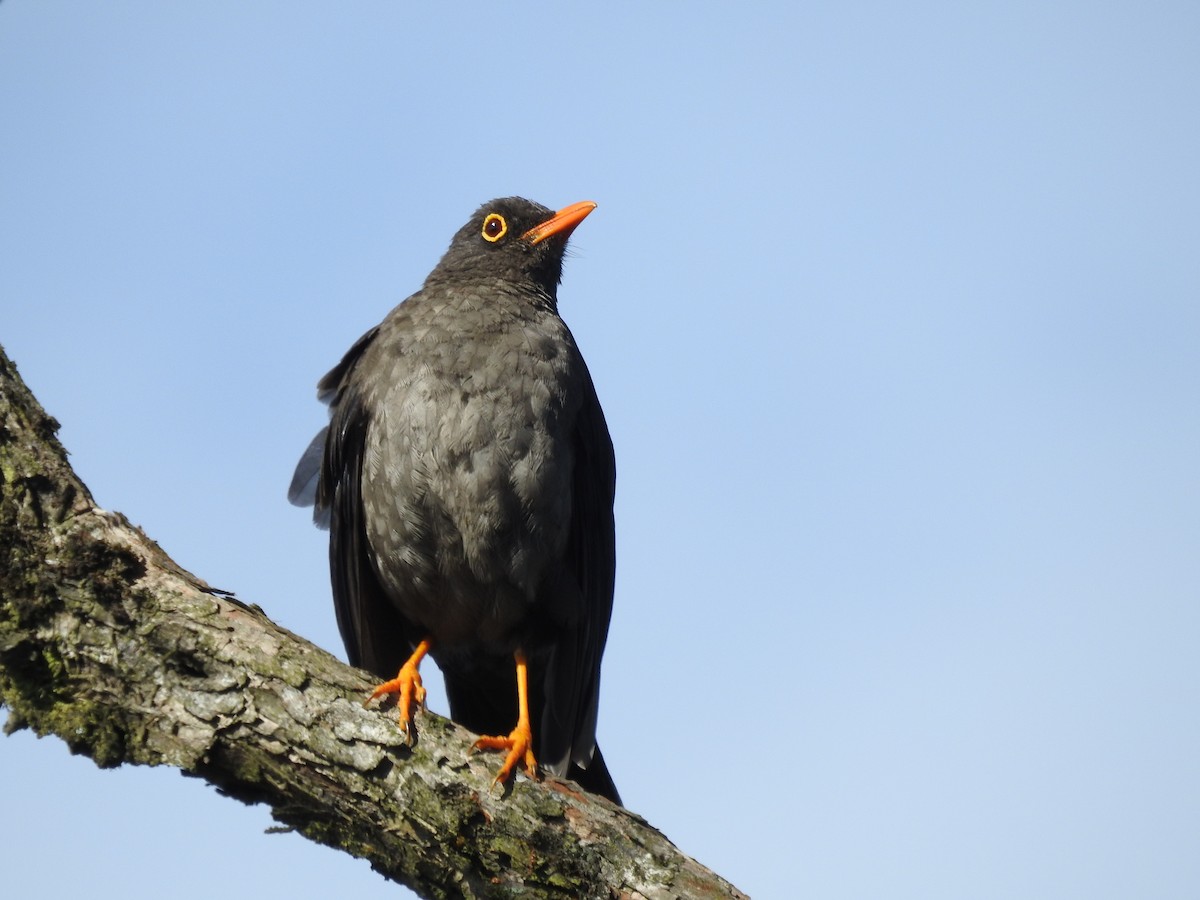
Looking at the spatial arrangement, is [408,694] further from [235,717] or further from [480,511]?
[480,511]

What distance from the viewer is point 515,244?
28.1 feet

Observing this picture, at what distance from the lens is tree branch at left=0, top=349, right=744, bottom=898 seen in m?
4.52

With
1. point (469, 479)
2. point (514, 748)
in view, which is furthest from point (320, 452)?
point (514, 748)

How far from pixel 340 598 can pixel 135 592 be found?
2.70 meters

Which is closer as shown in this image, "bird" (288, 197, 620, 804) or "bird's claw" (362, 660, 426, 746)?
"bird's claw" (362, 660, 426, 746)

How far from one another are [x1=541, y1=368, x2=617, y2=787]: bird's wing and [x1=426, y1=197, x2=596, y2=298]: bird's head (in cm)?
129

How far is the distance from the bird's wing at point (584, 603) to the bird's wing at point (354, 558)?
0.97 meters

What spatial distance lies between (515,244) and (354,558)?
2638 millimetres

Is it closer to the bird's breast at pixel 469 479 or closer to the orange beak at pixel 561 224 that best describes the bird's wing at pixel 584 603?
the bird's breast at pixel 469 479

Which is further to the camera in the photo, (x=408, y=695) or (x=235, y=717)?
(x=408, y=695)

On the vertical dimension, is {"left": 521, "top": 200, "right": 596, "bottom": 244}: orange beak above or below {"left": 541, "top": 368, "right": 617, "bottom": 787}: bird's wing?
above

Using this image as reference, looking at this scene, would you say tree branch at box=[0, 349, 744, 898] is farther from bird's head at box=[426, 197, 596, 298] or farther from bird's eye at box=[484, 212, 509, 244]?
bird's eye at box=[484, 212, 509, 244]

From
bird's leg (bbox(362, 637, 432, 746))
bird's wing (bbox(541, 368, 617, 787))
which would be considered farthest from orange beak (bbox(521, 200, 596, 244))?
bird's leg (bbox(362, 637, 432, 746))

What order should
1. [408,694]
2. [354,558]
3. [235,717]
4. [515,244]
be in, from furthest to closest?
[515,244] → [354,558] → [408,694] → [235,717]
